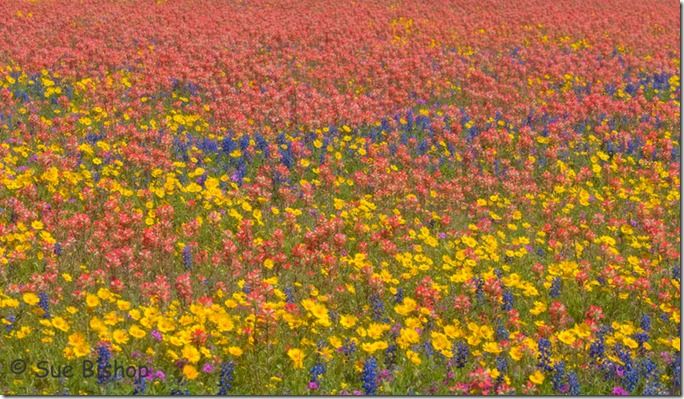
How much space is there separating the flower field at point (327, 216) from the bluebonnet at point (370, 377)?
0.7 inches

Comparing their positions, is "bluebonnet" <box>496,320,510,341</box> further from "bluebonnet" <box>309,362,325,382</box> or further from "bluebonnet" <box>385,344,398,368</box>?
"bluebonnet" <box>309,362,325,382</box>

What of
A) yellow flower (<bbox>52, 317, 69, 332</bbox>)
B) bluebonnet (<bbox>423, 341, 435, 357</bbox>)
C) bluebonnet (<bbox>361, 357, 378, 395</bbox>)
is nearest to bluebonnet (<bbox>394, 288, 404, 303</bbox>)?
bluebonnet (<bbox>423, 341, 435, 357</bbox>)

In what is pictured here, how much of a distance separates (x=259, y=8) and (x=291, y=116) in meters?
11.5

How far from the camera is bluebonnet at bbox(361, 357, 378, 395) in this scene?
Result: 578cm

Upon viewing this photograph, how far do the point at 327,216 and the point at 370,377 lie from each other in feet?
12.8

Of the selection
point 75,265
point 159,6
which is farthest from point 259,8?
point 75,265

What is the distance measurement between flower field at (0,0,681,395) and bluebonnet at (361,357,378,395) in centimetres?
2

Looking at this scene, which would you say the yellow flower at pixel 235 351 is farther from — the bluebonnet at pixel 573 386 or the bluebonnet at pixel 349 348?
the bluebonnet at pixel 573 386

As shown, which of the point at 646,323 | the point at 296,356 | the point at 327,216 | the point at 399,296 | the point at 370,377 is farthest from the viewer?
the point at 327,216

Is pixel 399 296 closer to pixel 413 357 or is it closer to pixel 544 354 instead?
pixel 413 357

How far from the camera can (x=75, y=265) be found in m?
7.48

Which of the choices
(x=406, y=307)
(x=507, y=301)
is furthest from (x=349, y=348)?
(x=507, y=301)

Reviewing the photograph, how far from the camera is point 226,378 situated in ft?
18.8

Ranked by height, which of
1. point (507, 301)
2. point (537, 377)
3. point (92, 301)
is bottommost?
point (507, 301)
